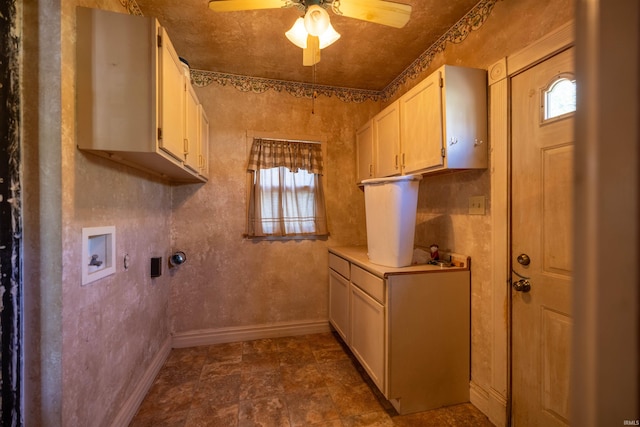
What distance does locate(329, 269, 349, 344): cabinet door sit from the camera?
2.23 metres

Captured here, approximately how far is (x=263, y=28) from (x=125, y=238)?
1.75 metres

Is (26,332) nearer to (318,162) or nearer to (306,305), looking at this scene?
(306,305)

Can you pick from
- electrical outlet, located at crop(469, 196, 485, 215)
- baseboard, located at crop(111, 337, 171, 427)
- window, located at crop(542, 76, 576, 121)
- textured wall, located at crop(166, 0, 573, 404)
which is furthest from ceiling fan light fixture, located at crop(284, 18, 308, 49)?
baseboard, located at crop(111, 337, 171, 427)

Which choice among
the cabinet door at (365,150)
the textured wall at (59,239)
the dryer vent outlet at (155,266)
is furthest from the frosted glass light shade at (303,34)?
the dryer vent outlet at (155,266)

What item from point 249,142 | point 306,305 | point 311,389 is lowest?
point 311,389

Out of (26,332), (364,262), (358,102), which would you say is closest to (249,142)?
(358,102)

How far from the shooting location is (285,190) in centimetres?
263

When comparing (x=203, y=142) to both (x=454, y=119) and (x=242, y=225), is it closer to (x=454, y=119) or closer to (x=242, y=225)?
(x=242, y=225)

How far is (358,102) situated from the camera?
286cm

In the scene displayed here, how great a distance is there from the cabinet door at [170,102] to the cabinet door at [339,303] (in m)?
1.65

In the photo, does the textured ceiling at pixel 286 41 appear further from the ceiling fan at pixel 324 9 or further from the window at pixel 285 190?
the window at pixel 285 190

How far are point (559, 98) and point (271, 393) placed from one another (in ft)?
8.10

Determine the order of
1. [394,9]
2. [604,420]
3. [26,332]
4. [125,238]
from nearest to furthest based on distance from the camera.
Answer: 1. [604,420]
2. [26,332]
3. [394,9]
4. [125,238]

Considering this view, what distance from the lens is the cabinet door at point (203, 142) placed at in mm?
2125
